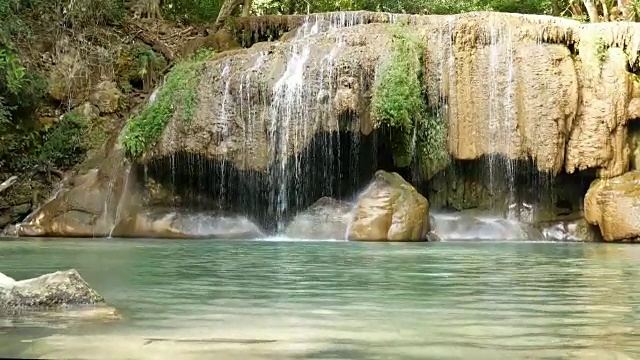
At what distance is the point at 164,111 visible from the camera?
17.5 metres

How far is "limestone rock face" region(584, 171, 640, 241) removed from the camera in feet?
50.7

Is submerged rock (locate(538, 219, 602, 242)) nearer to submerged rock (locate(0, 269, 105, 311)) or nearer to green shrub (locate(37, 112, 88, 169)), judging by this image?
green shrub (locate(37, 112, 88, 169))

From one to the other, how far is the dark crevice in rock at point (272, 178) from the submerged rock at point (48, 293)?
40.2 ft

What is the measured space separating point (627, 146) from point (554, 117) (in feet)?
6.30

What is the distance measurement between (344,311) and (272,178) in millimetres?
12442

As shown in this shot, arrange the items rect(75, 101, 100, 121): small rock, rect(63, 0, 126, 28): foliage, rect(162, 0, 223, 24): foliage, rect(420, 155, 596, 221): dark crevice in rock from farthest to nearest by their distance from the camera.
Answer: rect(162, 0, 223, 24): foliage → rect(63, 0, 126, 28): foliage → rect(75, 101, 100, 121): small rock → rect(420, 155, 596, 221): dark crevice in rock

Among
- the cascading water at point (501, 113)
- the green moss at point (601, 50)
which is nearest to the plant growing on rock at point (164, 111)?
the cascading water at point (501, 113)

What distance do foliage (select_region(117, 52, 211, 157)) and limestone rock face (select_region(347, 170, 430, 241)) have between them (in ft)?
15.0

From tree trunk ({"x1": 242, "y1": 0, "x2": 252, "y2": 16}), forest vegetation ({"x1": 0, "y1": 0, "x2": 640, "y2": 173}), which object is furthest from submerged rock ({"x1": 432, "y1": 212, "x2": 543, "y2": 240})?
tree trunk ({"x1": 242, "y1": 0, "x2": 252, "y2": 16})

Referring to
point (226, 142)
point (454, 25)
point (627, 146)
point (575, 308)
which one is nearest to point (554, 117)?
point (627, 146)

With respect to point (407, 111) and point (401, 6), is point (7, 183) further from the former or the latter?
point (401, 6)

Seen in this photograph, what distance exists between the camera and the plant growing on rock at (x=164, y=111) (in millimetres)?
17156

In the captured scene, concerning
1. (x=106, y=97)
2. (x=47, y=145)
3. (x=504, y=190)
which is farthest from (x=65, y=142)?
(x=504, y=190)

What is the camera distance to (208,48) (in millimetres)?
20844
